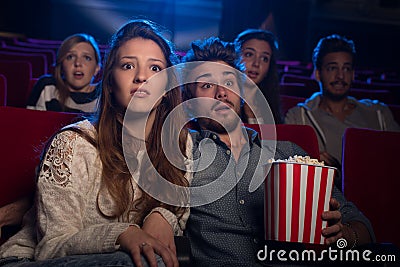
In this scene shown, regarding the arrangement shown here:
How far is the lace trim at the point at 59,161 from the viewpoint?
794mm

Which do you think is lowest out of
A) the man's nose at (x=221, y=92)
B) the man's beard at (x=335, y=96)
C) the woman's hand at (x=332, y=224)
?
the woman's hand at (x=332, y=224)

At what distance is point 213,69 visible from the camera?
1105 mm

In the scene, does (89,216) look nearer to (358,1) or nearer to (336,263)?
(336,263)

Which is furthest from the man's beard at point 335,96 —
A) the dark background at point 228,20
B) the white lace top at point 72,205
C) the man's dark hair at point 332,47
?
the dark background at point 228,20

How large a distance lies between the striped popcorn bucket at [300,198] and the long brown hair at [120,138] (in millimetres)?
229

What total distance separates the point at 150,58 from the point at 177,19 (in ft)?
15.6

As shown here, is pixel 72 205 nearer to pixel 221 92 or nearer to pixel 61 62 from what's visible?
pixel 221 92

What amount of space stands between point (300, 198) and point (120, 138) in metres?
0.32

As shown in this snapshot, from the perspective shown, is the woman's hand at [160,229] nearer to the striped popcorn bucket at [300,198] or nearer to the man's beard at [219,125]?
the striped popcorn bucket at [300,198]

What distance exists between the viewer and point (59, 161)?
80 centimetres

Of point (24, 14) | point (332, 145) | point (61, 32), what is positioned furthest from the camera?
point (61, 32)

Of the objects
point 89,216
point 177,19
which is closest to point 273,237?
point 89,216

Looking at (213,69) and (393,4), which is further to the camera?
(393,4)

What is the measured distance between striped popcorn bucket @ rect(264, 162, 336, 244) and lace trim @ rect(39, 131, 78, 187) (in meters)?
0.28
